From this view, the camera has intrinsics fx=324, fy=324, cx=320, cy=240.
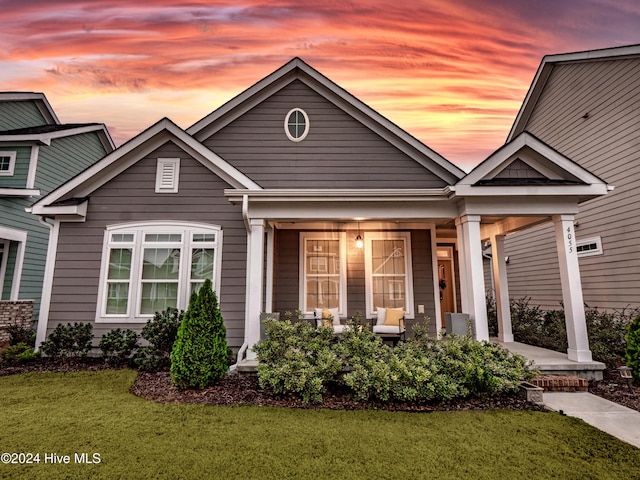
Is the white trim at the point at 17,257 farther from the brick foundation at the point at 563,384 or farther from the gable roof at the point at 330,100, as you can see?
the brick foundation at the point at 563,384

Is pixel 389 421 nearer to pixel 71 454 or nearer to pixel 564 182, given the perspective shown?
pixel 71 454

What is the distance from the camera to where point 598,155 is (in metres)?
9.39

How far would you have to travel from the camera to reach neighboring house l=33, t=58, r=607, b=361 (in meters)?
6.47

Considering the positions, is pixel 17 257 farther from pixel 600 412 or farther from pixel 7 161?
pixel 600 412

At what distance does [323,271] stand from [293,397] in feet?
13.1

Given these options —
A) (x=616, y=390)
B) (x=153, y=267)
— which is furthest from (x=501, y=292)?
(x=153, y=267)

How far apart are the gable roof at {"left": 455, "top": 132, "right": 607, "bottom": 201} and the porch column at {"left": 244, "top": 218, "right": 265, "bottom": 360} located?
4061mm

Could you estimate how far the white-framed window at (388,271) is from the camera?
8258 millimetres

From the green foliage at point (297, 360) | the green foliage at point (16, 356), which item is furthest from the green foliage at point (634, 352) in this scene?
the green foliage at point (16, 356)

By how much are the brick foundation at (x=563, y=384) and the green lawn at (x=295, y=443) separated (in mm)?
1255

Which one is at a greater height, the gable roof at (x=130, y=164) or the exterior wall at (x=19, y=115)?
the exterior wall at (x=19, y=115)

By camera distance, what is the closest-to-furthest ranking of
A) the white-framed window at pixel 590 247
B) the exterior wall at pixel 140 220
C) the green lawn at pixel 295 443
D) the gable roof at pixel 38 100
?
the green lawn at pixel 295 443, the exterior wall at pixel 140 220, the white-framed window at pixel 590 247, the gable roof at pixel 38 100

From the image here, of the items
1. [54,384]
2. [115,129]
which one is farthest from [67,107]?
[54,384]

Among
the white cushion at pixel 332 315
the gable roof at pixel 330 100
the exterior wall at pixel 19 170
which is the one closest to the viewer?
the white cushion at pixel 332 315
